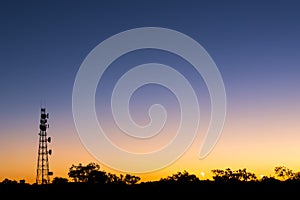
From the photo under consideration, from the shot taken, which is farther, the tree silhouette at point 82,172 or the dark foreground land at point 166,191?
the tree silhouette at point 82,172

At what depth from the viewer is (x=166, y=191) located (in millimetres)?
51531

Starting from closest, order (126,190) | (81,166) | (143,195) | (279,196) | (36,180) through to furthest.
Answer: (279,196) < (143,195) < (126,190) < (36,180) < (81,166)

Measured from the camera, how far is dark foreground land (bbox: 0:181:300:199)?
47375 mm

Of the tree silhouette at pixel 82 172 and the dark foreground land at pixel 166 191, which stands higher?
the tree silhouette at pixel 82 172

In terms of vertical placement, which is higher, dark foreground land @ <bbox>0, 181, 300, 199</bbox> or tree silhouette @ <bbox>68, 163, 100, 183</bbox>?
tree silhouette @ <bbox>68, 163, 100, 183</bbox>

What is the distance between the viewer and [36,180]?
73.0m

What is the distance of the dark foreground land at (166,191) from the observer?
1865 inches

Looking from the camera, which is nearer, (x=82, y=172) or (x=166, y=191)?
(x=166, y=191)

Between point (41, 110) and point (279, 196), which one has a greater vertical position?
point (41, 110)

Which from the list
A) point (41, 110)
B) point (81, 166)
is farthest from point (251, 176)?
point (41, 110)

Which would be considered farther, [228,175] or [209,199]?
[228,175]

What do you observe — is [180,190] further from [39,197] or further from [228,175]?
[228,175]

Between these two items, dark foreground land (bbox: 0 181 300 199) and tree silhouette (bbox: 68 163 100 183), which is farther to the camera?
tree silhouette (bbox: 68 163 100 183)

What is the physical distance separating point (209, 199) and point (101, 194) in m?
12.0
